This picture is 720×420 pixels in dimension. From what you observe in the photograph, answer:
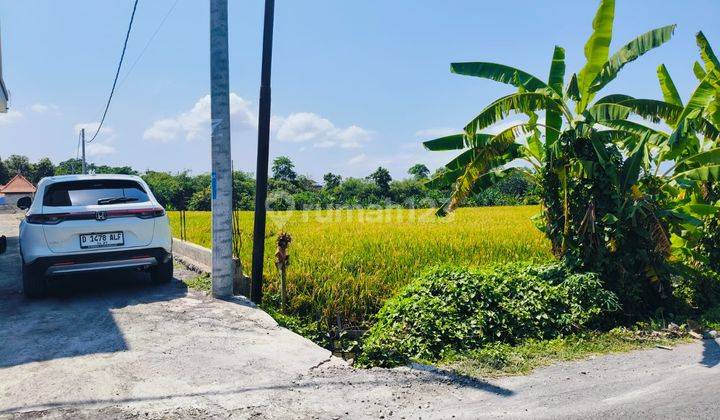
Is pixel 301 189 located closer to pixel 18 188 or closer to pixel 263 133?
pixel 18 188

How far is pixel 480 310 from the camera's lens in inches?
203

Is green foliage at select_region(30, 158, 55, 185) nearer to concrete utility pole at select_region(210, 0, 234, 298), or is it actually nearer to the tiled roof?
the tiled roof

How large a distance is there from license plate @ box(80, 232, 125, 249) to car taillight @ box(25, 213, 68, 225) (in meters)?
0.31

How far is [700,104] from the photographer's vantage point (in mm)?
6543

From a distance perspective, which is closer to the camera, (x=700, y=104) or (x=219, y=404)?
(x=219, y=404)

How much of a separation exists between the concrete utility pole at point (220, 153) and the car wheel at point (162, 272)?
107 cm

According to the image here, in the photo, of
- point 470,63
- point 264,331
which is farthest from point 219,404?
point 470,63

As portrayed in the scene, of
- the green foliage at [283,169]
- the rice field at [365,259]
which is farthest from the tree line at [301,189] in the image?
the rice field at [365,259]

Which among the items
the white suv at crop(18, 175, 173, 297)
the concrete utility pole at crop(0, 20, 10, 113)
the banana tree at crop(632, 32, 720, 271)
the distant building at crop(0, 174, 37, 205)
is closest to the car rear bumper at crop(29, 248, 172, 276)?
the white suv at crop(18, 175, 173, 297)

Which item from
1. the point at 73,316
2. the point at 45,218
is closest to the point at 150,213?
the point at 45,218

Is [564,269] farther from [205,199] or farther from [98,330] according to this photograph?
[205,199]

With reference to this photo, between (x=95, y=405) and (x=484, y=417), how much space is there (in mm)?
2621

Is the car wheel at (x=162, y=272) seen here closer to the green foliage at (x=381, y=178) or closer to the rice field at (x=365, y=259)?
the rice field at (x=365, y=259)

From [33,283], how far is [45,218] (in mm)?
872
